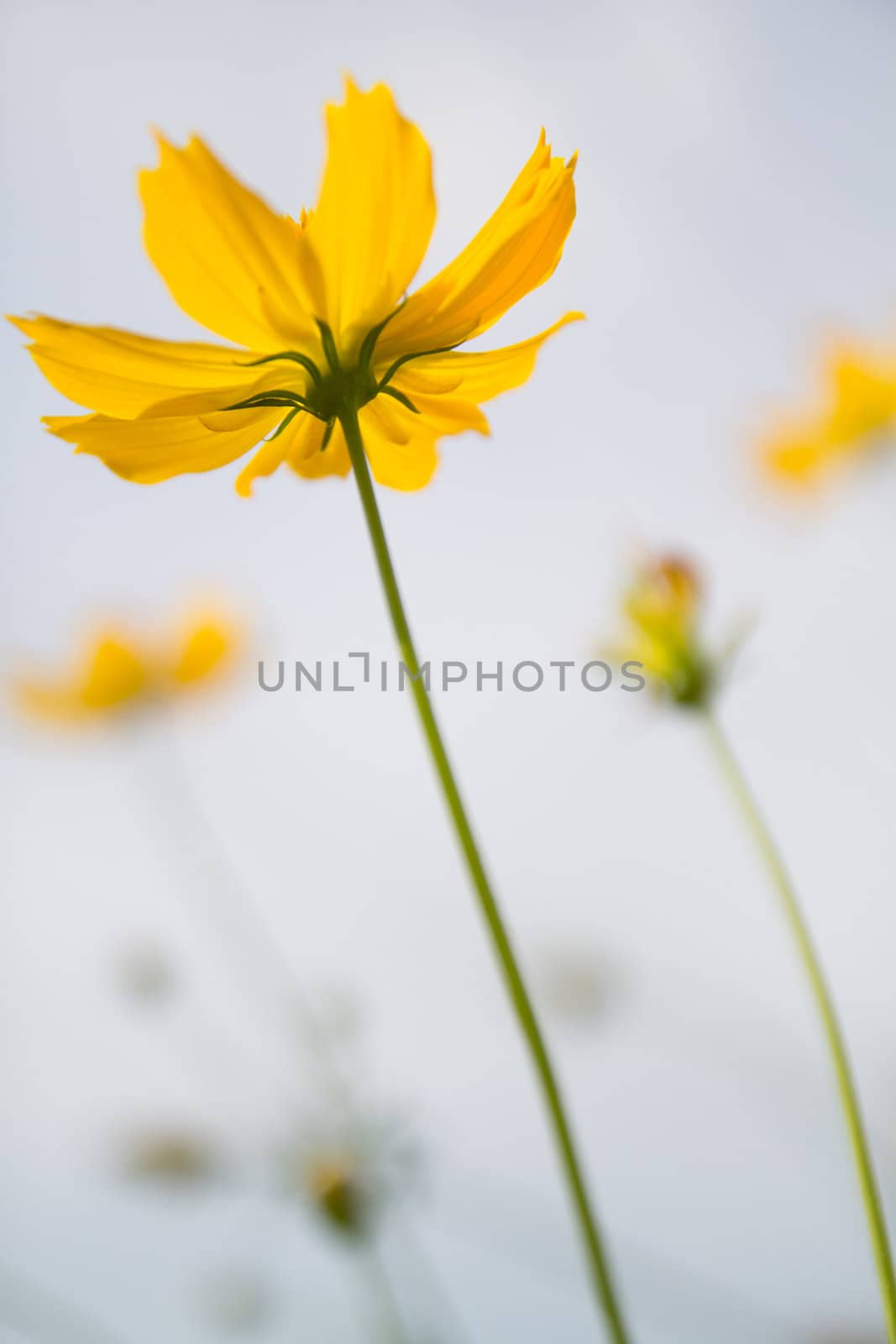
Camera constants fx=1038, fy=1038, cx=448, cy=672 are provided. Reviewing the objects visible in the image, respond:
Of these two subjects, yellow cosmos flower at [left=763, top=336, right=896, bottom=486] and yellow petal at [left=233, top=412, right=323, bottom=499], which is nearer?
yellow petal at [left=233, top=412, right=323, bottom=499]

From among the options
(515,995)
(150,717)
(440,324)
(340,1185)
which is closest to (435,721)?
(515,995)

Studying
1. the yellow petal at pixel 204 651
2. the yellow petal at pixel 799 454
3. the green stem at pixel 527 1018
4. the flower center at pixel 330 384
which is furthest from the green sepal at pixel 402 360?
the yellow petal at pixel 799 454

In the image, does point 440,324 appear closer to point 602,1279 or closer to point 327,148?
point 327,148

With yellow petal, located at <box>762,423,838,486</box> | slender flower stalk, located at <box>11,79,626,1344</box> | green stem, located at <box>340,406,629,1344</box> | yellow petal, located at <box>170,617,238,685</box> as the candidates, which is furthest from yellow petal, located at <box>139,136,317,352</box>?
yellow petal, located at <box>762,423,838,486</box>

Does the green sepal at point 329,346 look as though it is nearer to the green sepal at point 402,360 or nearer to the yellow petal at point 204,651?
the green sepal at point 402,360

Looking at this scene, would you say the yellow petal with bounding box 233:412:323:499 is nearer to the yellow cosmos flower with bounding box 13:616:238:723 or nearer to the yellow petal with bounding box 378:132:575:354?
the yellow petal with bounding box 378:132:575:354

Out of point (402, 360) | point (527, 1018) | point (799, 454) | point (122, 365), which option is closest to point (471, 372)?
point (402, 360)
